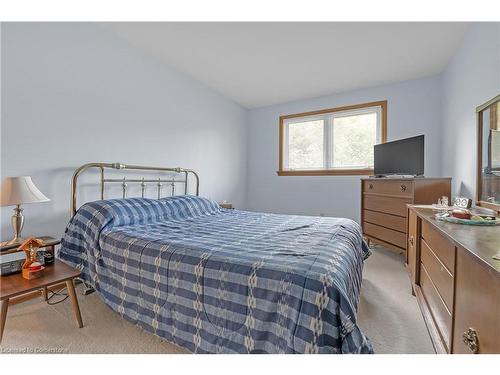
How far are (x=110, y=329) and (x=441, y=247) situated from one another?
200cm

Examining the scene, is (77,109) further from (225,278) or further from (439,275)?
(439,275)

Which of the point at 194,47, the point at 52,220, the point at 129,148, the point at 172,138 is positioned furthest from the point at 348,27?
the point at 52,220

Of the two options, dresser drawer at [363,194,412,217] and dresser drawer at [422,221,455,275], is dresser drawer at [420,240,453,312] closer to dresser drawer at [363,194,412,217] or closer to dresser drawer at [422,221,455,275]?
dresser drawer at [422,221,455,275]

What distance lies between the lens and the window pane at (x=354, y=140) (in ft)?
12.1

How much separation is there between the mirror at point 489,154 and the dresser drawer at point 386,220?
0.81m

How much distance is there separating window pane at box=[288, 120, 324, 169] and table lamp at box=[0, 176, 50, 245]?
3458mm

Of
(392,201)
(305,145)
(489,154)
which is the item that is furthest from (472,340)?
(305,145)

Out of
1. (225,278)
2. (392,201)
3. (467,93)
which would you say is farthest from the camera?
(392,201)

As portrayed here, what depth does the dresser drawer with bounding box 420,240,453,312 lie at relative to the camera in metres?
1.18

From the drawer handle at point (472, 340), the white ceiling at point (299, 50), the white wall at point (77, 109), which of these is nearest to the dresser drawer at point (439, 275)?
the drawer handle at point (472, 340)

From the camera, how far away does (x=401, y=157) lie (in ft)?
9.73
